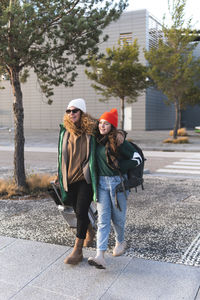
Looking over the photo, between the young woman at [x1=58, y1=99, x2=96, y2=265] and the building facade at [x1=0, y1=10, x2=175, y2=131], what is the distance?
90.8ft

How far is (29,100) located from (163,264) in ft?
132

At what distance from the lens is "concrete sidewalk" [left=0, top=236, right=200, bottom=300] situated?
282 centimetres

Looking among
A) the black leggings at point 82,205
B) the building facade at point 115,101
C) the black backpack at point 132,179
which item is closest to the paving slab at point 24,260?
the black leggings at point 82,205

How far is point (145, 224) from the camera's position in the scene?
473cm

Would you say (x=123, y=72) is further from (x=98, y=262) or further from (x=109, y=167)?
(x=98, y=262)

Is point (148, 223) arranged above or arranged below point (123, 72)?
below

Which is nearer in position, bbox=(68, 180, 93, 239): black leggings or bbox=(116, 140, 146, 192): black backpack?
bbox=(116, 140, 146, 192): black backpack

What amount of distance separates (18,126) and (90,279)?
4.29 meters

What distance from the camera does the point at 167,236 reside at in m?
4.24

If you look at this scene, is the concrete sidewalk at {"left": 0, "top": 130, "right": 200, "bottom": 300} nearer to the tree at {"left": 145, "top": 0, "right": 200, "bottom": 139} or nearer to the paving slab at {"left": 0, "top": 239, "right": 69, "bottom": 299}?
the paving slab at {"left": 0, "top": 239, "right": 69, "bottom": 299}

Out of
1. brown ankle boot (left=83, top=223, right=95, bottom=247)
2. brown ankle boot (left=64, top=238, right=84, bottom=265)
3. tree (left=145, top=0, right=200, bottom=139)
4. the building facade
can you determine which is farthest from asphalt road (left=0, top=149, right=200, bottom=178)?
the building facade

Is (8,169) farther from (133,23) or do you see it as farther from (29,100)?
(29,100)

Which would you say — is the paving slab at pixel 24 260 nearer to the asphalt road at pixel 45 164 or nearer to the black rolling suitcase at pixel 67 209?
the black rolling suitcase at pixel 67 209

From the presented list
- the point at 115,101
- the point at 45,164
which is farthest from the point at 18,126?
the point at 115,101
